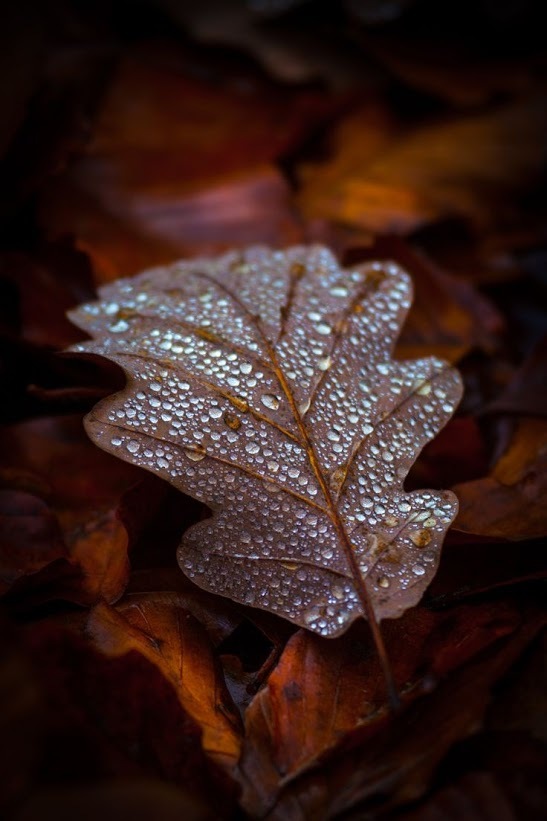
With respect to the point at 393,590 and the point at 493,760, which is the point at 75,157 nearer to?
the point at 393,590

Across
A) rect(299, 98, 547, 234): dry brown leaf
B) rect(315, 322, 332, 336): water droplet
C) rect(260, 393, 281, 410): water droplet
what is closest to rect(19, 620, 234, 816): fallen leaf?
rect(260, 393, 281, 410): water droplet

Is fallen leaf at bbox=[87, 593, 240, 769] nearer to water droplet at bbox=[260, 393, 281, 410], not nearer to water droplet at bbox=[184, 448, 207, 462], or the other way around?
water droplet at bbox=[184, 448, 207, 462]

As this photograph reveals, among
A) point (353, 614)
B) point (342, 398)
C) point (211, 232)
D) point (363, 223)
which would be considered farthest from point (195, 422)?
point (363, 223)

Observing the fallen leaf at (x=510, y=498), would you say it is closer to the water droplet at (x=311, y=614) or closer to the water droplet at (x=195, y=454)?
the water droplet at (x=311, y=614)

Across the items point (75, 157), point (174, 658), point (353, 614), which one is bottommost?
point (174, 658)

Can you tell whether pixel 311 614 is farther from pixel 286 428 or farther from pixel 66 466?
pixel 66 466

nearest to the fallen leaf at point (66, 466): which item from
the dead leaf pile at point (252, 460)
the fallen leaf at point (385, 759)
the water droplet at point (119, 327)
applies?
the dead leaf pile at point (252, 460)

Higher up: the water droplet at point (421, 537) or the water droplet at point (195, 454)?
the water droplet at point (195, 454)
